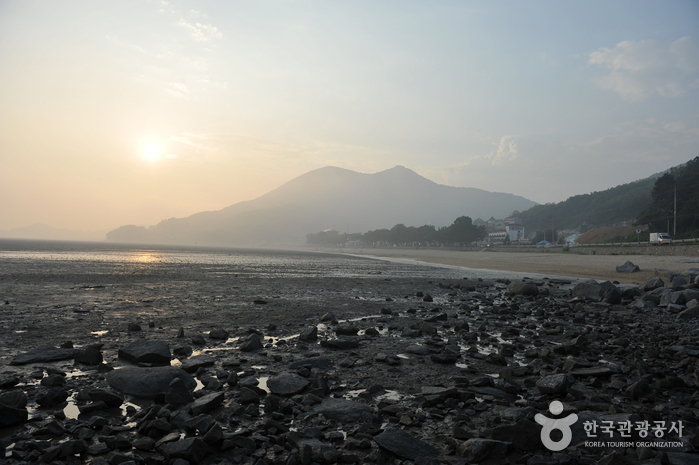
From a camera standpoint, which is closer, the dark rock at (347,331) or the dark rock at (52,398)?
the dark rock at (52,398)

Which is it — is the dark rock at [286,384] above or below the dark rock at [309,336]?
above

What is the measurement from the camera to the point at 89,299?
18297mm

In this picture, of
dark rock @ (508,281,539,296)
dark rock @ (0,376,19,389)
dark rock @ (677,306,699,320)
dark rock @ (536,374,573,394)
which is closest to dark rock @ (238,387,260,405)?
dark rock @ (0,376,19,389)

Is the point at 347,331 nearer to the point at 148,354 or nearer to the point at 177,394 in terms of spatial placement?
the point at 148,354

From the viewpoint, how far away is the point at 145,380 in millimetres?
6746

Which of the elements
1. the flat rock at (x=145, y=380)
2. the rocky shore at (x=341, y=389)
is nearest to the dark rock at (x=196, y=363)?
the rocky shore at (x=341, y=389)

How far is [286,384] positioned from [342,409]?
4.67 ft

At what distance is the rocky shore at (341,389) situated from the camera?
4.87m

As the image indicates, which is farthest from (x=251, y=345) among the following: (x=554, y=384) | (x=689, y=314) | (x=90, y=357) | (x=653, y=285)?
(x=653, y=285)

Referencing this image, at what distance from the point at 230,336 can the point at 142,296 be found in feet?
37.1

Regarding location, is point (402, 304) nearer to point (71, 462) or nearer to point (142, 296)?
point (142, 296)

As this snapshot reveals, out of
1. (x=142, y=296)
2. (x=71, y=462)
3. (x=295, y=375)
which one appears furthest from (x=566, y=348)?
(x=142, y=296)

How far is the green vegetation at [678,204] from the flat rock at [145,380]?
106m

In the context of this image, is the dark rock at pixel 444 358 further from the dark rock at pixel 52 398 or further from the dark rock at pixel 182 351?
the dark rock at pixel 52 398
